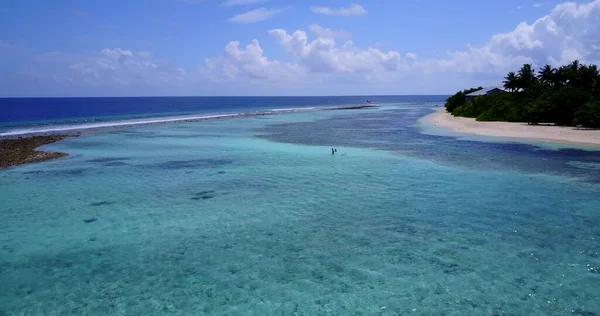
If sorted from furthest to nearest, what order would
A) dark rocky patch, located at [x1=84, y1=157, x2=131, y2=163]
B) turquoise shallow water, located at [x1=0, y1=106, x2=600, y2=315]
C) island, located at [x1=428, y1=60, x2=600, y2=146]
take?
1. island, located at [x1=428, y1=60, x2=600, y2=146]
2. dark rocky patch, located at [x1=84, y1=157, x2=131, y2=163]
3. turquoise shallow water, located at [x1=0, y1=106, x2=600, y2=315]

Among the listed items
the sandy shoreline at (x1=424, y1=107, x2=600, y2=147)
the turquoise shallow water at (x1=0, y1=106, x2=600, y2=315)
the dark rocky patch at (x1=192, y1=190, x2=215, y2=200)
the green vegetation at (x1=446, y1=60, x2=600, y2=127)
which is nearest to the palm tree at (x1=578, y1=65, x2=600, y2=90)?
the green vegetation at (x1=446, y1=60, x2=600, y2=127)

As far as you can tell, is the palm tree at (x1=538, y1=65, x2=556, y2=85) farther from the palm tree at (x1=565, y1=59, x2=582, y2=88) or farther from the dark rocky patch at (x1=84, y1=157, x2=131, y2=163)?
the dark rocky patch at (x1=84, y1=157, x2=131, y2=163)

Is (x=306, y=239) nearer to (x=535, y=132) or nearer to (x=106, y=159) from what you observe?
(x=106, y=159)

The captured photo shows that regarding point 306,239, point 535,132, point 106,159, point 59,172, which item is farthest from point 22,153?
point 535,132

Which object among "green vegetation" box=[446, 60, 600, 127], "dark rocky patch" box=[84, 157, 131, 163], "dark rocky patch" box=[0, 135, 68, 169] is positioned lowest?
"dark rocky patch" box=[84, 157, 131, 163]

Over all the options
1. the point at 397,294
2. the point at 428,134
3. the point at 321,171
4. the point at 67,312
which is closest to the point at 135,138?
the point at 321,171

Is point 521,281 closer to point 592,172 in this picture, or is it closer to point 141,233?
point 141,233
